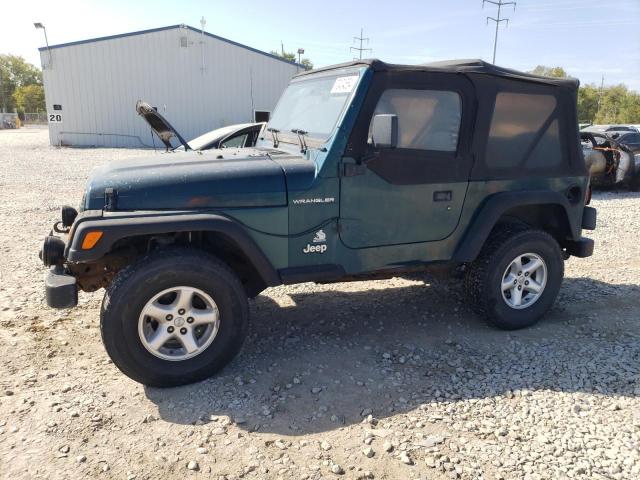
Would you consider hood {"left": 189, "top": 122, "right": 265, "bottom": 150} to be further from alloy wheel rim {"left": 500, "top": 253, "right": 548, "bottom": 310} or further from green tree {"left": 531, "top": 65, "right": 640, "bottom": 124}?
green tree {"left": 531, "top": 65, "right": 640, "bottom": 124}

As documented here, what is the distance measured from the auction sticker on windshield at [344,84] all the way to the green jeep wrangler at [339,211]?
3 centimetres

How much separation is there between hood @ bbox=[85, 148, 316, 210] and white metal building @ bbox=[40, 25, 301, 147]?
19876 millimetres

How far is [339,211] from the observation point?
11.7 ft

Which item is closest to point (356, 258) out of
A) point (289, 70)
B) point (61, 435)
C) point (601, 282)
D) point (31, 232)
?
point (61, 435)

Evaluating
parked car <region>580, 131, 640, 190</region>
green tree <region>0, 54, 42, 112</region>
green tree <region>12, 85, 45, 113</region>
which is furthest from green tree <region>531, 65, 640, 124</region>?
green tree <region>0, 54, 42, 112</region>

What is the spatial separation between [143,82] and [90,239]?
23.8 m

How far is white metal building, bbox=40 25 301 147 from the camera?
23.4 metres

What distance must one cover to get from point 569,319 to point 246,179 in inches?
128

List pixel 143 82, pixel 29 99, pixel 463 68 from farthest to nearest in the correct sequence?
pixel 29 99
pixel 143 82
pixel 463 68

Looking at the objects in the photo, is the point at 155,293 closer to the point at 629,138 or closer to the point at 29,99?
the point at 629,138

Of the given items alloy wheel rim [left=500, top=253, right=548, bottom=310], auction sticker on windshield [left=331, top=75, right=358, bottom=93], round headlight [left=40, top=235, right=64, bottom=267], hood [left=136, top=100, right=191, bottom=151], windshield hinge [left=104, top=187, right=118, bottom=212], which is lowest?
alloy wheel rim [left=500, top=253, right=548, bottom=310]

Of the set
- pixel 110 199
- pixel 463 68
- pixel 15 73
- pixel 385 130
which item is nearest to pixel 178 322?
pixel 110 199

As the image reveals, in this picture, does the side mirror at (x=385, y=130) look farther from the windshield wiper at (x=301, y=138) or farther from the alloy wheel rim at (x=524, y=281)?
the alloy wheel rim at (x=524, y=281)

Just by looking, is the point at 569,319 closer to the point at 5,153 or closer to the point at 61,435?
the point at 61,435
